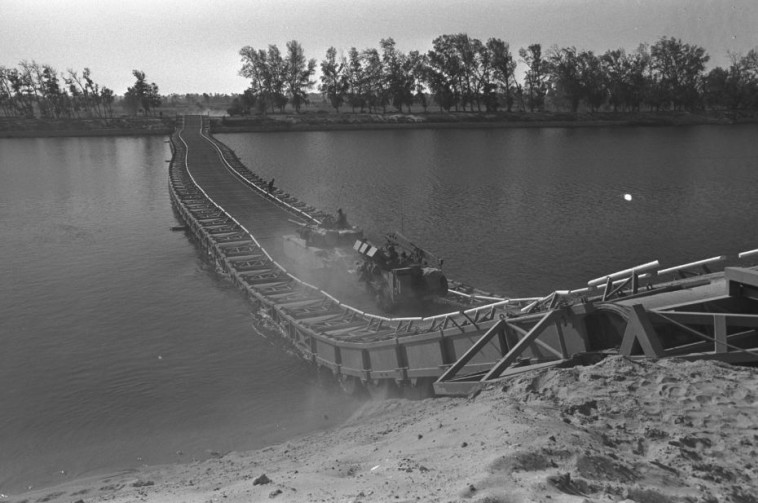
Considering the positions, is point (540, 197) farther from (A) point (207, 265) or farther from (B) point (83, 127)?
(B) point (83, 127)

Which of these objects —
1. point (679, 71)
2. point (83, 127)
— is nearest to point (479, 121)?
point (679, 71)

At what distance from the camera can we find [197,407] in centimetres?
2417

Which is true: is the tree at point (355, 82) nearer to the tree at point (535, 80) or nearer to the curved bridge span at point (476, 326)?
the tree at point (535, 80)

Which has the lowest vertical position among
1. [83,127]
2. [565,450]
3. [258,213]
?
[258,213]

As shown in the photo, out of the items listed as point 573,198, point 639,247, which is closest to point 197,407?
point 639,247

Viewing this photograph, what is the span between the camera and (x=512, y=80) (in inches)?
7106

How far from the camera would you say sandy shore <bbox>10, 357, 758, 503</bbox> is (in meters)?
8.99

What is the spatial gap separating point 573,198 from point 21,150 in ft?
357

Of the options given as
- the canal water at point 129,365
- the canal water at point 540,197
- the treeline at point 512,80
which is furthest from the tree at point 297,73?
the canal water at point 129,365

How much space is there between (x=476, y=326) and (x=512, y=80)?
174m

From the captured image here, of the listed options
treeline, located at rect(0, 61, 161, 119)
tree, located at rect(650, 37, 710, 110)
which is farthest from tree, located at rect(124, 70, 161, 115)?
tree, located at rect(650, 37, 710, 110)

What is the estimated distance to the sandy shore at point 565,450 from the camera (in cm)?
899

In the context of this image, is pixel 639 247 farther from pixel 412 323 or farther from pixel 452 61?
pixel 452 61

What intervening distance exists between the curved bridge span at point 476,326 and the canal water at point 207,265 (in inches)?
71.5
